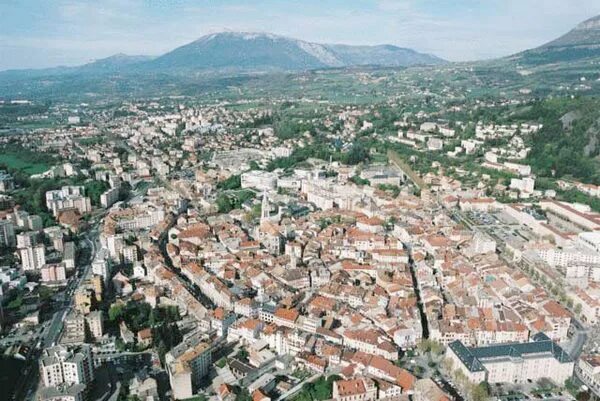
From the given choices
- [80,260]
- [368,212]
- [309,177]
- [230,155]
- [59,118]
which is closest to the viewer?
[80,260]

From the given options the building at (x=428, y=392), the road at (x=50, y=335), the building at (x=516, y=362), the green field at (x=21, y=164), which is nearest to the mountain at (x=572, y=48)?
the green field at (x=21, y=164)

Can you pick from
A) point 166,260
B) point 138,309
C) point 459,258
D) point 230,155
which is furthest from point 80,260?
point 230,155

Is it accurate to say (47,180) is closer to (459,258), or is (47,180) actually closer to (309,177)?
(309,177)

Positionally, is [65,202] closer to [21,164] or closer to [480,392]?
[21,164]

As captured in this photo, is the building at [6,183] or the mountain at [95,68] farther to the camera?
the mountain at [95,68]

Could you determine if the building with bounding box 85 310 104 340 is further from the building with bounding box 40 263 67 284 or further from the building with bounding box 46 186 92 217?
the building with bounding box 46 186 92 217

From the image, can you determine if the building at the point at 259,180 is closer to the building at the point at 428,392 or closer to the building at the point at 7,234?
the building at the point at 7,234
